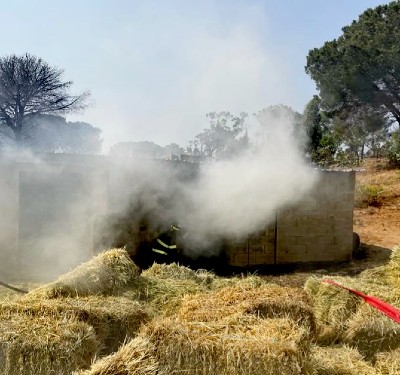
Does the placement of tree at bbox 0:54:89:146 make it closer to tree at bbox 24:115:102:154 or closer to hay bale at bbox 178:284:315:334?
tree at bbox 24:115:102:154

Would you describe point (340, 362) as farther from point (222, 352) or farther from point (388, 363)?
point (222, 352)

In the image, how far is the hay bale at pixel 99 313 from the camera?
3893 mm

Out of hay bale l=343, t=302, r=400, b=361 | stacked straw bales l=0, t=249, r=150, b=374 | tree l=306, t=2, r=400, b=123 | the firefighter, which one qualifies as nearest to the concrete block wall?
the firefighter

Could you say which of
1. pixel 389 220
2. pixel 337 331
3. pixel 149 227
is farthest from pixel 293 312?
pixel 389 220

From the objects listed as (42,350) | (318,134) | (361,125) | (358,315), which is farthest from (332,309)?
(318,134)

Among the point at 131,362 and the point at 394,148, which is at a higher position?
the point at 394,148

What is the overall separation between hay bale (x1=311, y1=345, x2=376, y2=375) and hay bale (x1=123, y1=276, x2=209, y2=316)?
6.18 feet

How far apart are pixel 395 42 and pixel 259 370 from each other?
19.3 m

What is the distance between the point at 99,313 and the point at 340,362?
226 cm

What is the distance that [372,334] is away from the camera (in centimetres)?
459

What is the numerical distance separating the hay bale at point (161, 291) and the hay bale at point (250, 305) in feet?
3.25

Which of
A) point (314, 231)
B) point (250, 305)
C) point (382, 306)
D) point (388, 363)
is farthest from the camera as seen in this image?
point (314, 231)

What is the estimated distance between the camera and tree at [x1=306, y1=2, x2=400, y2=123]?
19.4 m

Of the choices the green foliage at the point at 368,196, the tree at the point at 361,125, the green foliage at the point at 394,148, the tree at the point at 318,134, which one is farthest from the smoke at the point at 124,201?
the tree at the point at 318,134
